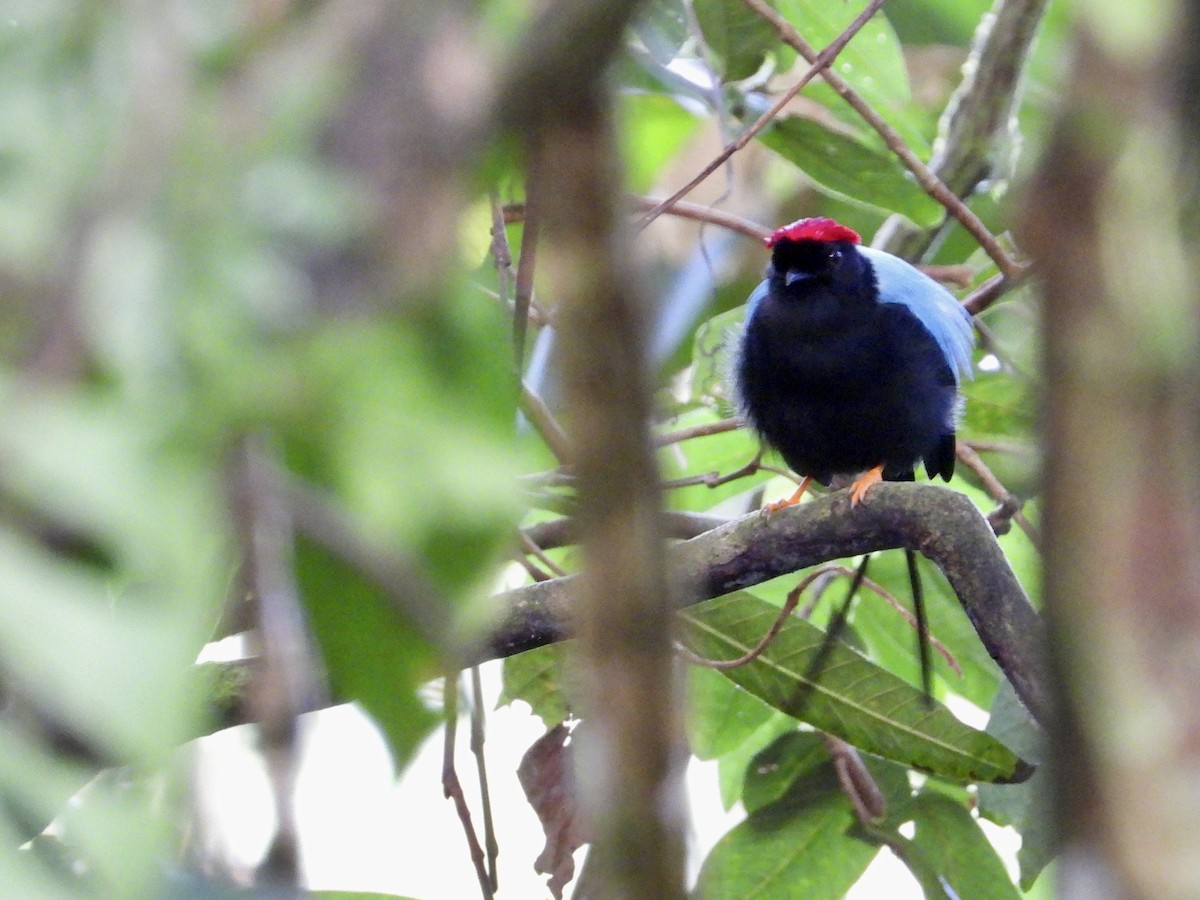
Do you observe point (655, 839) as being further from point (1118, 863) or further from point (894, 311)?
point (894, 311)

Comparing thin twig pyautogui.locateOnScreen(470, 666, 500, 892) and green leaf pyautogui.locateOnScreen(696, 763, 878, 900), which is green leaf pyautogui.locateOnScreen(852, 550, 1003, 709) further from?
thin twig pyautogui.locateOnScreen(470, 666, 500, 892)

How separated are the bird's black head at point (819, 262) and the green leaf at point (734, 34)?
0.43m

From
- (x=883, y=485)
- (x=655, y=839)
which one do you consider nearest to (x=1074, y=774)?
(x=655, y=839)

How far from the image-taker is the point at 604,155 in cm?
81

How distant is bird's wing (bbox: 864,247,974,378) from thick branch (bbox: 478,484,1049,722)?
97 cm

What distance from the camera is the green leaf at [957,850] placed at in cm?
297

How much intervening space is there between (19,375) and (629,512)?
0.31 m

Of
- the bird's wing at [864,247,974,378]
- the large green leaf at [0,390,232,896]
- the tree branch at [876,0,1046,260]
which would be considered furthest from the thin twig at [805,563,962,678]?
the large green leaf at [0,390,232,896]

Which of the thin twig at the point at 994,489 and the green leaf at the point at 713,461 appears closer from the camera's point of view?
the thin twig at the point at 994,489

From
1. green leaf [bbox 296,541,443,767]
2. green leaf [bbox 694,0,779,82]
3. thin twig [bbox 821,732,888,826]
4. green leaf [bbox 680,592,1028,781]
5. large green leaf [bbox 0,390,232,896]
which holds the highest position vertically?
green leaf [bbox 694,0,779,82]

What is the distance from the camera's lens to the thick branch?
7.80ft

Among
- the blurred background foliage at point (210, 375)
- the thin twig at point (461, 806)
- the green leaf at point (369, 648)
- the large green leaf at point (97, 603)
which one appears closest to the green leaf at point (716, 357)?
the thin twig at point (461, 806)

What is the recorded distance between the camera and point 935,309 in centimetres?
347

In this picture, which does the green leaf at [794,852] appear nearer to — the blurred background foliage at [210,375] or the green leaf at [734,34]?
the green leaf at [734,34]
